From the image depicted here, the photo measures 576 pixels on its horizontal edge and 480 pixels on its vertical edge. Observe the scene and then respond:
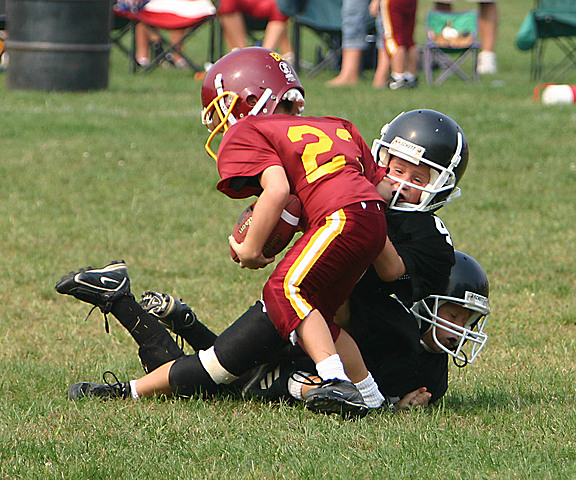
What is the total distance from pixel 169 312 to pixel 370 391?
1.08m

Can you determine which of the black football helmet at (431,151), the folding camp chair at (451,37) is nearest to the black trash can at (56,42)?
the folding camp chair at (451,37)

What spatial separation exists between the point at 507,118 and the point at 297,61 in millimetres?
5066

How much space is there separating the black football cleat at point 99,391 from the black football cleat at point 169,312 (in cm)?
46

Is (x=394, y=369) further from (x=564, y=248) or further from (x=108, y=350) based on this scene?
(x=564, y=248)

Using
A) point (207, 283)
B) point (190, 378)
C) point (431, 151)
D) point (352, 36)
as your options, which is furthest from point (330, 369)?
point (352, 36)

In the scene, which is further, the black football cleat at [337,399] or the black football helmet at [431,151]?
the black football helmet at [431,151]

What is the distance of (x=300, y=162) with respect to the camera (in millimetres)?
3705

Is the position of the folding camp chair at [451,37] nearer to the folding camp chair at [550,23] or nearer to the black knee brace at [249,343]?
the folding camp chair at [550,23]

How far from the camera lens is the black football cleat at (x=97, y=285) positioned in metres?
4.12

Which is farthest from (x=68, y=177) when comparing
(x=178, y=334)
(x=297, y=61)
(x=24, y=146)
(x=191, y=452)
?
(x=297, y=61)

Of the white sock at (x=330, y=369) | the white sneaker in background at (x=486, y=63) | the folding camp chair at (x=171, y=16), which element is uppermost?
the white sock at (x=330, y=369)

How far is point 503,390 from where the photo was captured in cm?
435

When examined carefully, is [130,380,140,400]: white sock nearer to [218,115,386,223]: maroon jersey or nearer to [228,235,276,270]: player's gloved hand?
[228,235,276,270]: player's gloved hand

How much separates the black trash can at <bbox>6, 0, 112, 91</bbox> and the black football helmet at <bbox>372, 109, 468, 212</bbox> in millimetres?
8070
